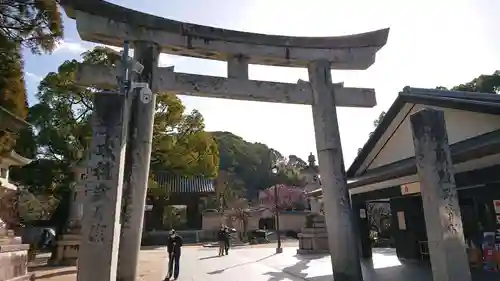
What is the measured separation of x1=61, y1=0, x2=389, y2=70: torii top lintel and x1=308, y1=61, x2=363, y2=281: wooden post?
2.12ft

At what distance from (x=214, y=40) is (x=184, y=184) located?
31011 millimetres

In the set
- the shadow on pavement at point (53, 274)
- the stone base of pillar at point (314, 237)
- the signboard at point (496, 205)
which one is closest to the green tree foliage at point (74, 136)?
the shadow on pavement at point (53, 274)

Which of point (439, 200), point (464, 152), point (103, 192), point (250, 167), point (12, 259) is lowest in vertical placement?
point (12, 259)

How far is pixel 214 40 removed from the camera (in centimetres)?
1058

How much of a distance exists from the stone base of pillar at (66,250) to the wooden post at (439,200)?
16356mm

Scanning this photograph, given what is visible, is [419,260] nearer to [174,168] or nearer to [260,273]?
[260,273]

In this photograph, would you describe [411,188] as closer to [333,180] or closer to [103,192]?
[333,180]

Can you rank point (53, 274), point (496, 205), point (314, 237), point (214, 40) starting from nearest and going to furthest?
point (214, 40), point (496, 205), point (53, 274), point (314, 237)

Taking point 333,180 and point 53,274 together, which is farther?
point 53,274

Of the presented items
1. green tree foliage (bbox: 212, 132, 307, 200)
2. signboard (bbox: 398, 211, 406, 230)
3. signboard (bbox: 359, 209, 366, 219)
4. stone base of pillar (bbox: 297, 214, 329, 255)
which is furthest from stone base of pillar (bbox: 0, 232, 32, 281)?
green tree foliage (bbox: 212, 132, 307, 200)

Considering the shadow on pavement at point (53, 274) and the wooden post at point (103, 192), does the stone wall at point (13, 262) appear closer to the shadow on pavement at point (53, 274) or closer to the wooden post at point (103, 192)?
the wooden post at point (103, 192)

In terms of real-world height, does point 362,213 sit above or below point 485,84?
below

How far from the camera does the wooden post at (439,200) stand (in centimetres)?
723

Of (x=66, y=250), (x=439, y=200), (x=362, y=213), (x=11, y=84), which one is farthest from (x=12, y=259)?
(x=362, y=213)
